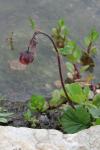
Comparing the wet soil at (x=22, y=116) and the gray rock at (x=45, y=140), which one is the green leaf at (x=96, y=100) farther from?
the gray rock at (x=45, y=140)

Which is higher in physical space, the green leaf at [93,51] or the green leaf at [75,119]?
the green leaf at [93,51]

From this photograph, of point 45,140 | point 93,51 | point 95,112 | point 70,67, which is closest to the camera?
point 45,140

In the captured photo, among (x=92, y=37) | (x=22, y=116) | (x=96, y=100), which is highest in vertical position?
(x=92, y=37)

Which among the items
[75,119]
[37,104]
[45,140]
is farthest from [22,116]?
[45,140]

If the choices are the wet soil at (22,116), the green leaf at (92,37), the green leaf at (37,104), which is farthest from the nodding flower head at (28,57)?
the green leaf at (92,37)

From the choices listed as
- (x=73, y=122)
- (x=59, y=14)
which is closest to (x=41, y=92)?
(x=73, y=122)

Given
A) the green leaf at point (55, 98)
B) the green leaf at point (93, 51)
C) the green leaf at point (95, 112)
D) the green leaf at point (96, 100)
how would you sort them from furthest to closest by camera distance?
the green leaf at point (93, 51)
the green leaf at point (55, 98)
the green leaf at point (96, 100)
the green leaf at point (95, 112)

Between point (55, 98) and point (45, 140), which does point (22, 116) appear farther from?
point (45, 140)
